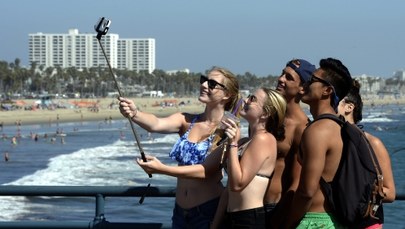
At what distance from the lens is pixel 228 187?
4219 millimetres

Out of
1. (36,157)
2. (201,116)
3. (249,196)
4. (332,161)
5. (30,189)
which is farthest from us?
(36,157)

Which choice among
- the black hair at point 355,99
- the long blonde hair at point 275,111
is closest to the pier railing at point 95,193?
the long blonde hair at point 275,111

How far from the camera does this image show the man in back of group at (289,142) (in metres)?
4.28

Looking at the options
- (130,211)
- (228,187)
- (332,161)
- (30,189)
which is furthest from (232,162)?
(130,211)

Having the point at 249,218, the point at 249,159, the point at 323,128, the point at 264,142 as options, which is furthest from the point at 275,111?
the point at 249,218

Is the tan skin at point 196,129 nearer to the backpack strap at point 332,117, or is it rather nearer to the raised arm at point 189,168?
the raised arm at point 189,168

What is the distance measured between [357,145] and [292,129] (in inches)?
22.5

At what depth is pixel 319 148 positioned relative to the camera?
386 centimetres

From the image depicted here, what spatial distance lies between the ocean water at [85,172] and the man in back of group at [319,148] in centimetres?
93

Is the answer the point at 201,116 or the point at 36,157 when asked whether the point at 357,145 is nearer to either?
the point at 201,116

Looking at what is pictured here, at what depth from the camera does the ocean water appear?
18.8 meters

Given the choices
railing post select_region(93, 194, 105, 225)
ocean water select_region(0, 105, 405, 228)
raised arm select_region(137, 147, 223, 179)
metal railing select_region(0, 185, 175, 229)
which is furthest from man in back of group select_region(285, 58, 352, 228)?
railing post select_region(93, 194, 105, 225)

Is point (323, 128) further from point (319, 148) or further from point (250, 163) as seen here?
point (250, 163)

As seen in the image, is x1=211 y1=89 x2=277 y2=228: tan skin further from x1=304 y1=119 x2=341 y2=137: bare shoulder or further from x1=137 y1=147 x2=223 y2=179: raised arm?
x1=304 y1=119 x2=341 y2=137: bare shoulder
